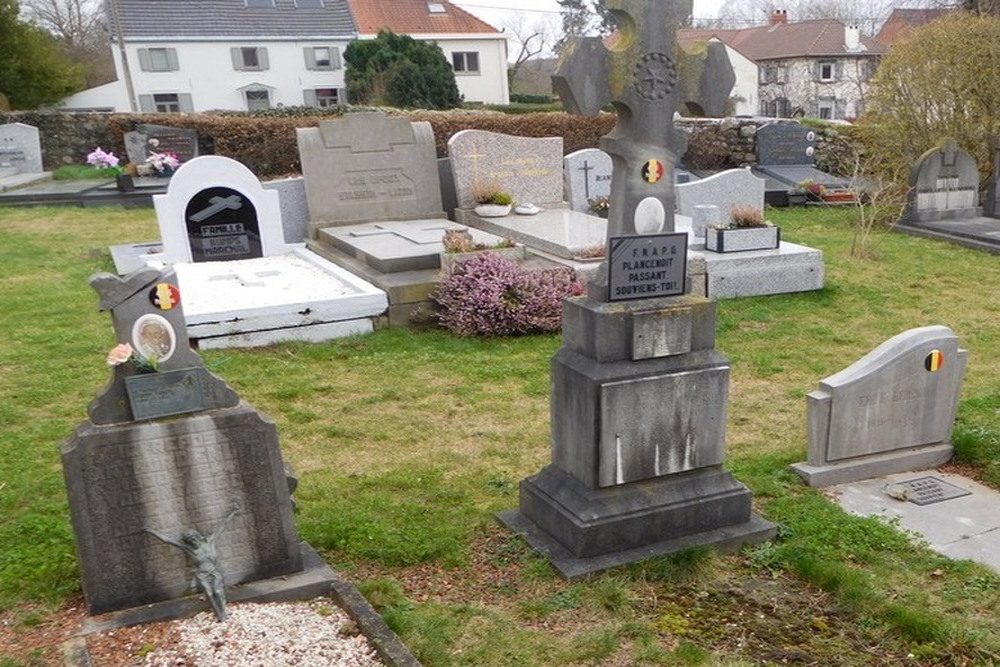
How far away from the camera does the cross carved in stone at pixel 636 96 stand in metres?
4.03

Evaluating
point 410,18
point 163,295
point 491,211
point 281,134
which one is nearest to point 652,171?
point 163,295

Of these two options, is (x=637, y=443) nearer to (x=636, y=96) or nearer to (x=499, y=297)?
(x=636, y=96)

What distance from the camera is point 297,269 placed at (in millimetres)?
9406

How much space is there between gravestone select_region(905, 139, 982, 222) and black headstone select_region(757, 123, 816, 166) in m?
4.73

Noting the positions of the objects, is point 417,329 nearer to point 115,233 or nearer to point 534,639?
point 534,639

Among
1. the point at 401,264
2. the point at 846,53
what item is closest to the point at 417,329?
the point at 401,264

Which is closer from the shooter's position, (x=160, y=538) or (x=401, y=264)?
(x=160, y=538)

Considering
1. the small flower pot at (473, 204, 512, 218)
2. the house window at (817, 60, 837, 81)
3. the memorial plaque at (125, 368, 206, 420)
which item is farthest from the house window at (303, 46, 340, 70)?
the memorial plaque at (125, 368, 206, 420)

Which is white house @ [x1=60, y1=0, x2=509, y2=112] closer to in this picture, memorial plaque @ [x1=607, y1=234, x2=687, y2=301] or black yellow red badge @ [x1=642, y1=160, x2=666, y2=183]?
black yellow red badge @ [x1=642, y1=160, x2=666, y2=183]

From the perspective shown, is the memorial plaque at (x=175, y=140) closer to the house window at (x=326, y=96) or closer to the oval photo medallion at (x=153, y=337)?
the oval photo medallion at (x=153, y=337)

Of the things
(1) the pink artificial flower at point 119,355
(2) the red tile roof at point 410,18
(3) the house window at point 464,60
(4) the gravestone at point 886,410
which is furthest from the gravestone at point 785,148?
(2) the red tile roof at point 410,18

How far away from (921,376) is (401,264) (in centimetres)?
514

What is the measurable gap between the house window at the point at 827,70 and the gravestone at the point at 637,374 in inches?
1913

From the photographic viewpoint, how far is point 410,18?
136 ft
